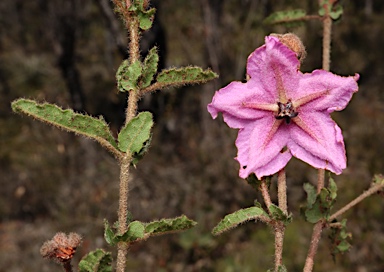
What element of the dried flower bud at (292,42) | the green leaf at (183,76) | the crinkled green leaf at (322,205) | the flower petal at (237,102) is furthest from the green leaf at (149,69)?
the crinkled green leaf at (322,205)

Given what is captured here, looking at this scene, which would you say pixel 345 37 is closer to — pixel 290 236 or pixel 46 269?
pixel 290 236

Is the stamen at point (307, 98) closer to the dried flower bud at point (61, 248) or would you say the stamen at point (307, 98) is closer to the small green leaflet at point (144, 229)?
the small green leaflet at point (144, 229)

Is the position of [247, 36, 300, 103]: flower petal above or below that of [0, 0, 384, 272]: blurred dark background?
below

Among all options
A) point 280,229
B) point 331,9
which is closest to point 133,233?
point 280,229

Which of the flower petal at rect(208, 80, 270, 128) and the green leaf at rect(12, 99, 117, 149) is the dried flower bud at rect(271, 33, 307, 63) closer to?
the flower petal at rect(208, 80, 270, 128)

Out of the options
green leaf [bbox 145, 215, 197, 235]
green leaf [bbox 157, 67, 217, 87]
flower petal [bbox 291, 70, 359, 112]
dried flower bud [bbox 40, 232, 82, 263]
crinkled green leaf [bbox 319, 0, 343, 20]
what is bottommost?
green leaf [bbox 145, 215, 197, 235]

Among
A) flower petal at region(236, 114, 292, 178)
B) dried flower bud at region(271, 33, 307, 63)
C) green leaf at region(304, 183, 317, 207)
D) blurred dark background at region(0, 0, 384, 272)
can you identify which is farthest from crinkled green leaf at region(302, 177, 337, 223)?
blurred dark background at region(0, 0, 384, 272)
